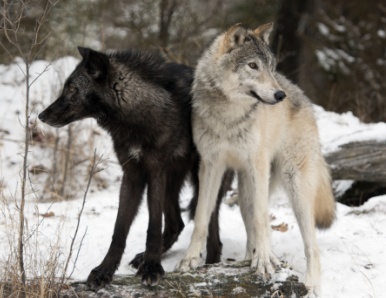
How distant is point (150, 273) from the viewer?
169 inches

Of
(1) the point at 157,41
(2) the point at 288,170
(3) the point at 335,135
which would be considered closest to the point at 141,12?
(1) the point at 157,41

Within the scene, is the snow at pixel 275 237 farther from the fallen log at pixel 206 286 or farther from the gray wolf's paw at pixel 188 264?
the gray wolf's paw at pixel 188 264

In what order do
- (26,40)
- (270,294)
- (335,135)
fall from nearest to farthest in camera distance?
(270,294) → (335,135) → (26,40)

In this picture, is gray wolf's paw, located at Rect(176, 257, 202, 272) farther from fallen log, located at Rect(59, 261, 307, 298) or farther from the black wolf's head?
the black wolf's head

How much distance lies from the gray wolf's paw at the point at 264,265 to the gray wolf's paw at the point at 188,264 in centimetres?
52

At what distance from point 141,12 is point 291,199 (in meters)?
8.42

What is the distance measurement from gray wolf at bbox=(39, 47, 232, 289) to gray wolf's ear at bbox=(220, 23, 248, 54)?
0.58 metres

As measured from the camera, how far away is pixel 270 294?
424 centimetres

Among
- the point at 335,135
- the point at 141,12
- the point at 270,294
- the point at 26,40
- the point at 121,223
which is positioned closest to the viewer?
the point at 270,294

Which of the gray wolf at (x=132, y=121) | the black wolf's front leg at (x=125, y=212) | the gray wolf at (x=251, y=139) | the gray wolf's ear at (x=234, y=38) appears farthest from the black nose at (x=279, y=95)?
the black wolf's front leg at (x=125, y=212)

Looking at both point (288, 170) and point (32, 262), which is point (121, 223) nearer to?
point (32, 262)

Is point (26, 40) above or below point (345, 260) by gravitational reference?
above

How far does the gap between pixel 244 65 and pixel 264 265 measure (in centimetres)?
162

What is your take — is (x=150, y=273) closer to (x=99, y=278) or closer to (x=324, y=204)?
(x=99, y=278)
